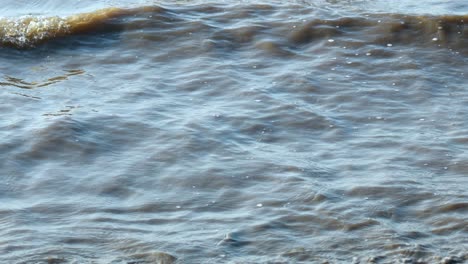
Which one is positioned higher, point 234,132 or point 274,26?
point 274,26

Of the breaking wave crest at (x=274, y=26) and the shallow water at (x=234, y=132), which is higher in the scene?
the breaking wave crest at (x=274, y=26)

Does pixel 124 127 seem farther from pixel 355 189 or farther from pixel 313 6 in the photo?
pixel 313 6

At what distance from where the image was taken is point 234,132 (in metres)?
7.27

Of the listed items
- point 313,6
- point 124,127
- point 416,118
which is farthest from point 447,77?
point 124,127

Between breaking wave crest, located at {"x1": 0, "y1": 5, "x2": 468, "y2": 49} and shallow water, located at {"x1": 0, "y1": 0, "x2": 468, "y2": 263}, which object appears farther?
breaking wave crest, located at {"x1": 0, "y1": 5, "x2": 468, "y2": 49}

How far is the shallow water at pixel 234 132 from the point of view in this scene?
5.54 metres

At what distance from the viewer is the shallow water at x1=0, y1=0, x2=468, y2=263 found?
5.54m

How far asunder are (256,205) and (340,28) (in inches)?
152

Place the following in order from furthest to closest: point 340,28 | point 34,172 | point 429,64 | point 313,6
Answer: point 313,6 < point 340,28 < point 429,64 < point 34,172

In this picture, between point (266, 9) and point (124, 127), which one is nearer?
point (124, 127)

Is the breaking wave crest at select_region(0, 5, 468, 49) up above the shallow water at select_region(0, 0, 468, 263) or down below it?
above

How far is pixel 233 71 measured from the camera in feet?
28.1

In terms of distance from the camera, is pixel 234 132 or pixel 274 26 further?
pixel 274 26

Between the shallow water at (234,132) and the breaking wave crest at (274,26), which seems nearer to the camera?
the shallow water at (234,132)
